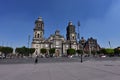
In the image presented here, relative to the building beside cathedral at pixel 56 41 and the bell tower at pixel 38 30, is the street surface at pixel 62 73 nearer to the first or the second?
the bell tower at pixel 38 30

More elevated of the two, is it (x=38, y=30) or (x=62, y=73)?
(x=38, y=30)

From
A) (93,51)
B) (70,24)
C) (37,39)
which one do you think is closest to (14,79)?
(37,39)

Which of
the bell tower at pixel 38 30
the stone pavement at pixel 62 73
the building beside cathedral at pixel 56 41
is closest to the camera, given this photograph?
the stone pavement at pixel 62 73

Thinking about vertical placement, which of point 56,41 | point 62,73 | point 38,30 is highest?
point 38,30

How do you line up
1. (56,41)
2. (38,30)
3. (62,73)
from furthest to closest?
(56,41) < (38,30) < (62,73)

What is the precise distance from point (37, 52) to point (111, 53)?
52.1m

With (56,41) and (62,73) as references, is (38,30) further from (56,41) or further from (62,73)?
(62,73)

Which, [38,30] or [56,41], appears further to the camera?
[56,41]

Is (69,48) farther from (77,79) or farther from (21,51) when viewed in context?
(77,79)

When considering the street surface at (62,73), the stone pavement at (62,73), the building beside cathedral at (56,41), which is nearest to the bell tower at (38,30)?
the building beside cathedral at (56,41)

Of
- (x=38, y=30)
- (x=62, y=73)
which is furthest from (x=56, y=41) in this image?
(x=62, y=73)

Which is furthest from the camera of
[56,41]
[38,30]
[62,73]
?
[56,41]

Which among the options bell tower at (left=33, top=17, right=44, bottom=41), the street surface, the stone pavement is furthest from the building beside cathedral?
the stone pavement

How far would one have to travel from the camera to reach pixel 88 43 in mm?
138750
